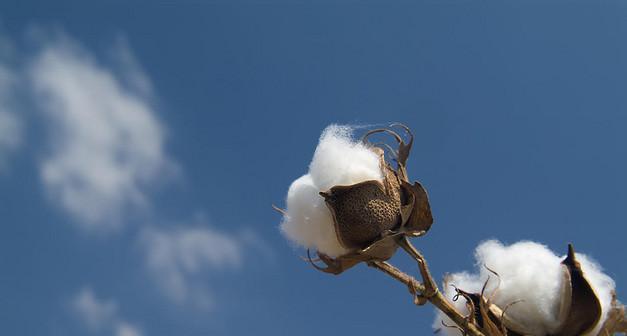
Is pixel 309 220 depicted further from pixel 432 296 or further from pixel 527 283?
pixel 527 283

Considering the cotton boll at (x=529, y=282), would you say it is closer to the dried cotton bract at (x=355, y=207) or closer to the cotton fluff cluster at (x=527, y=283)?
the cotton fluff cluster at (x=527, y=283)

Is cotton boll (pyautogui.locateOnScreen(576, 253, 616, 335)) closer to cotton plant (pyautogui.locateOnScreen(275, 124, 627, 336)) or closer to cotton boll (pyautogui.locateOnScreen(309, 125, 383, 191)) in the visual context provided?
cotton plant (pyautogui.locateOnScreen(275, 124, 627, 336))

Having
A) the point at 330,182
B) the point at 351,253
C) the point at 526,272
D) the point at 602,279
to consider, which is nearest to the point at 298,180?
the point at 330,182

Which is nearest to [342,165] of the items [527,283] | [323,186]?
[323,186]

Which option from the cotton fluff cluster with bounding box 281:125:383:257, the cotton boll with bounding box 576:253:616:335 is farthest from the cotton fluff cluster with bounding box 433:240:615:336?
the cotton fluff cluster with bounding box 281:125:383:257

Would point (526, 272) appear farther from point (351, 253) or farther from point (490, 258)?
point (351, 253)

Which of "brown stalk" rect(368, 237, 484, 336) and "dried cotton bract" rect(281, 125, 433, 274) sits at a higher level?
"dried cotton bract" rect(281, 125, 433, 274)

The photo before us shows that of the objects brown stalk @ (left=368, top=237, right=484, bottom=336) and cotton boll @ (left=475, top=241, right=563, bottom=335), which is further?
cotton boll @ (left=475, top=241, right=563, bottom=335)
